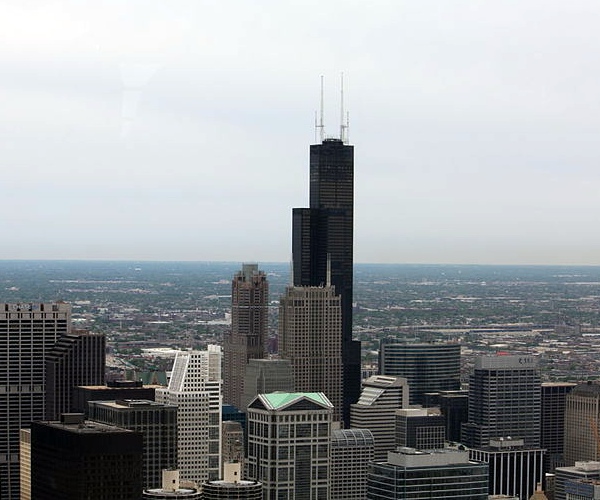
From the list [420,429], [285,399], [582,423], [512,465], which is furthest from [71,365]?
[582,423]

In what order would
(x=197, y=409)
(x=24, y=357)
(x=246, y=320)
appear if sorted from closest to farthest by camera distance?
(x=197, y=409) → (x=24, y=357) → (x=246, y=320)

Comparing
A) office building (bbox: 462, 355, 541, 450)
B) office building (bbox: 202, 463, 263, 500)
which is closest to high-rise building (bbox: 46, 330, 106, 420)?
office building (bbox: 202, 463, 263, 500)

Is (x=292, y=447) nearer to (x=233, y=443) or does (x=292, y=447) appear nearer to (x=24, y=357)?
(x=233, y=443)

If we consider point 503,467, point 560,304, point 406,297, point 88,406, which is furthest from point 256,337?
point 88,406

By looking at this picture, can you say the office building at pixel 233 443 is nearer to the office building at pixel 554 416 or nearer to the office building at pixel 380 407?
the office building at pixel 380 407

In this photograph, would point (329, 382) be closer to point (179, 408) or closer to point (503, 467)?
point (503, 467)

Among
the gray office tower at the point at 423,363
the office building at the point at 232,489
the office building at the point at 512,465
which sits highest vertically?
the gray office tower at the point at 423,363

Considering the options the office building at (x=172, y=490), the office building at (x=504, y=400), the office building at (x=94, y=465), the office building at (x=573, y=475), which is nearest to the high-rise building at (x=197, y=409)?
the office building at (x=172, y=490)
